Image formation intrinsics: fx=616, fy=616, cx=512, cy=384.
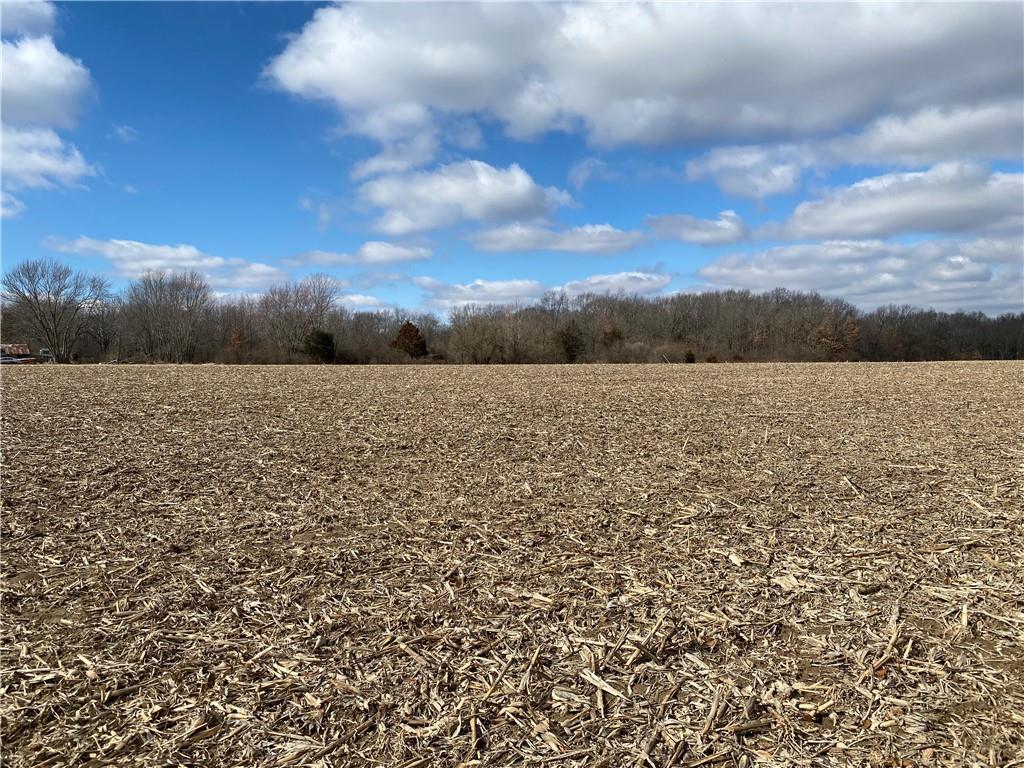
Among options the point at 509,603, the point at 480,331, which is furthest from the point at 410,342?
the point at 509,603

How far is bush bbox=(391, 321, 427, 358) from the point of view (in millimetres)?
53156

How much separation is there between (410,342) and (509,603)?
5018 cm

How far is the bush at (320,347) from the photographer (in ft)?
157

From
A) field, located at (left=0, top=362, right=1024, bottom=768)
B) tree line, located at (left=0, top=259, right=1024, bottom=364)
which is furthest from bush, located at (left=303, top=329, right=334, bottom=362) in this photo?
field, located at (left=0, top=362, right=1024, bottom=768)

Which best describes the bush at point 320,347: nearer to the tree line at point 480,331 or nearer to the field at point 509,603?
the tree line at point 480,331

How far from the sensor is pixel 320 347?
4788 cm

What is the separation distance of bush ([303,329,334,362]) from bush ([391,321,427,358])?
6.62 metres

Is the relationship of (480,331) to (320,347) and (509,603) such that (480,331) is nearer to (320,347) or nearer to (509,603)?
(320,347)

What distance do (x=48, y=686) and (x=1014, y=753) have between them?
4.60m

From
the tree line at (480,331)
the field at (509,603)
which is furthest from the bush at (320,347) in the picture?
the field at (509,603)

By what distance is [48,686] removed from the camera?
3.21 m

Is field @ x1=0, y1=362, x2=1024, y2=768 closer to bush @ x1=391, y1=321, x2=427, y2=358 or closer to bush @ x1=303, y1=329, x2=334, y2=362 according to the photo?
bush @ x1=303, y1=329, x2=334, y2=362

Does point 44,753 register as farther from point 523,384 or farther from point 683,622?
point 523,384

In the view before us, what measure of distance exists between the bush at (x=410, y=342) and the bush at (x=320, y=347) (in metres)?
6.62
